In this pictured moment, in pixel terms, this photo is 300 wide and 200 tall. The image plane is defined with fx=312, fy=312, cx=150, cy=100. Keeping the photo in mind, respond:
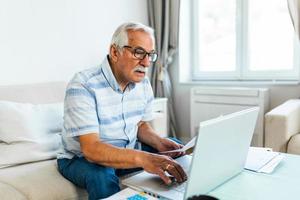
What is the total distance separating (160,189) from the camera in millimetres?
970

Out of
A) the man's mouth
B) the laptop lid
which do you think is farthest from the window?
the laptop lid

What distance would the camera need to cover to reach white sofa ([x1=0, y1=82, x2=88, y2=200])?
134 cm

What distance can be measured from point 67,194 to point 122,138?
13.7 inches

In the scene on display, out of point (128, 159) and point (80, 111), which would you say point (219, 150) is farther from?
point (80, 111)

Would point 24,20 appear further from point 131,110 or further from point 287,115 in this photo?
point 287,115

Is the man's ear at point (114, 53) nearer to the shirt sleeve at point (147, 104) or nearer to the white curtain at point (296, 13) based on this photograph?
the shirt sleeve at point (147, 104)

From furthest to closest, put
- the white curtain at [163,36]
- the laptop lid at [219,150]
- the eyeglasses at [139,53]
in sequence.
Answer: the white curtain at [163,36], the eyeglasses at [139,53], the laptop lid at [219,150]

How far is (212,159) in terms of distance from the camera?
85 centimetres

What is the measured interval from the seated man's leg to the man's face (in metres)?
0.43

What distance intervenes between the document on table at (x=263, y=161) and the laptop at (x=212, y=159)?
0.08 m

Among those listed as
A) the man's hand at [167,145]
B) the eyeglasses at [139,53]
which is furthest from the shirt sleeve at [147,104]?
the eyeglasses at [139,53]

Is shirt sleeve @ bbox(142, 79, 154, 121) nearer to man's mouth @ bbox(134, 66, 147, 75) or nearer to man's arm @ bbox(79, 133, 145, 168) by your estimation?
man's mouth @ bbox(134, 66, 147, 75)

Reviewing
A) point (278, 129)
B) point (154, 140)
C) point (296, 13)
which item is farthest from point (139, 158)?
point (296, 13)

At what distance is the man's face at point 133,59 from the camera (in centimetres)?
137
